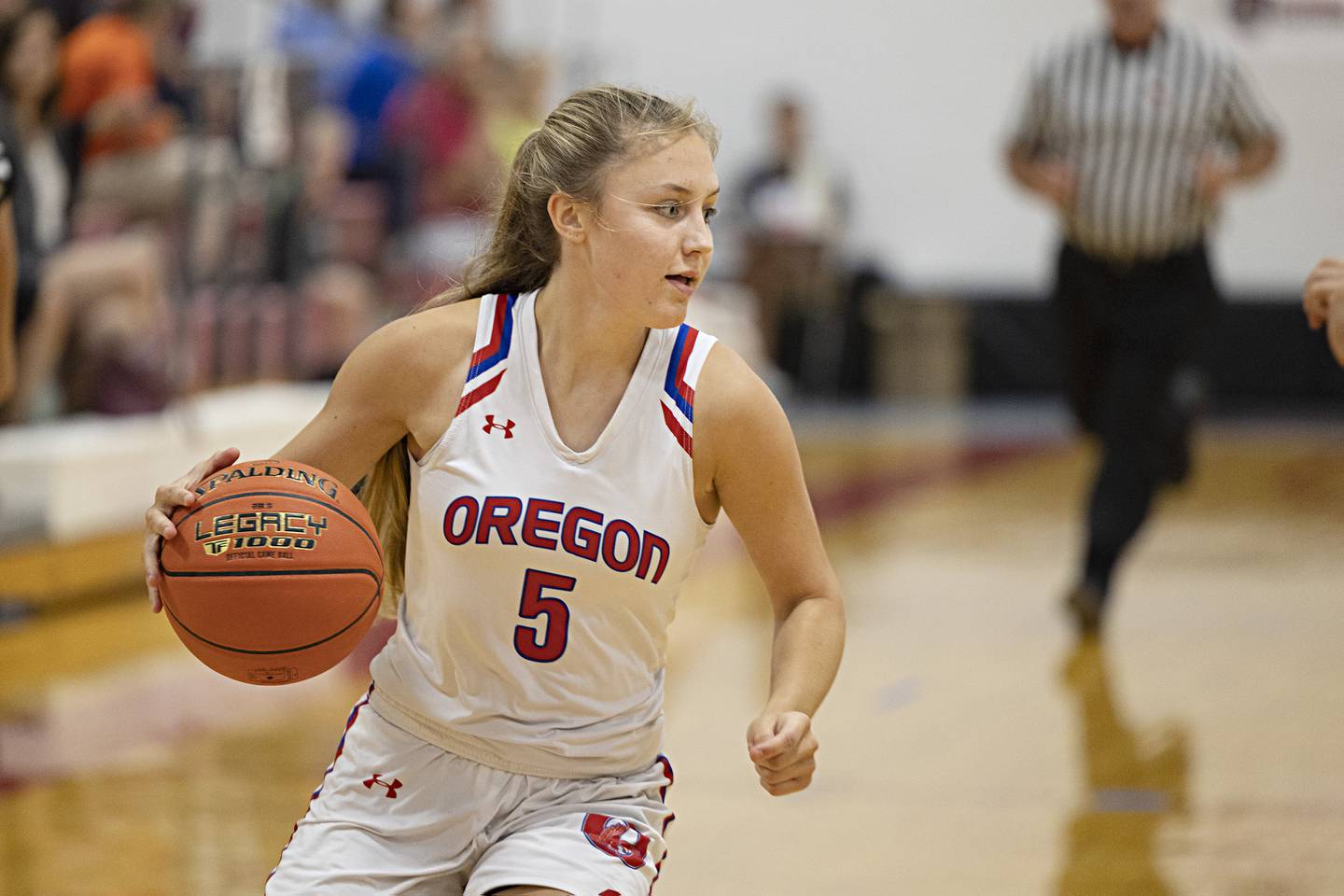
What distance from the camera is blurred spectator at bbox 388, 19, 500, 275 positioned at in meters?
9.77

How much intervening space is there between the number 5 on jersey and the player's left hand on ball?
30cm

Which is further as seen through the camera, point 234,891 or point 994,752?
point 994,752

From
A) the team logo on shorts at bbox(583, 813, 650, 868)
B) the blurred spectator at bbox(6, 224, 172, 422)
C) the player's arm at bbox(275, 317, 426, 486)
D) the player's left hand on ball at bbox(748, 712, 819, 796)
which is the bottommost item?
the blurred spectator at bbox(6, 224, 172, 422)

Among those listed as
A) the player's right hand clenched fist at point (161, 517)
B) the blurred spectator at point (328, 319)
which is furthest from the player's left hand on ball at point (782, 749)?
the blurred spectator at point (328, 319)

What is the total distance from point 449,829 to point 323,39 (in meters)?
7.83

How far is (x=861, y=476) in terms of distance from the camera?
10086mm

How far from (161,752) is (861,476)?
611 cm

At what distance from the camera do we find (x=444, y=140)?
1020 centimetres

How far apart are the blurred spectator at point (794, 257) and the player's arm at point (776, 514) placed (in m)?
11.4

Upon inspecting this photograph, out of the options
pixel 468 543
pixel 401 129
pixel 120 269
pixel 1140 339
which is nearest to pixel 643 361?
pixel 468 543

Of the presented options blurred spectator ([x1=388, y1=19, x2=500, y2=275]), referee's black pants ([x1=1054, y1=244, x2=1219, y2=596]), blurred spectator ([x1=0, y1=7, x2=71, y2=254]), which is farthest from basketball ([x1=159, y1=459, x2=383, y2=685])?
blurred spectator ([x1=388, y1=19, x2=500, y2=275])

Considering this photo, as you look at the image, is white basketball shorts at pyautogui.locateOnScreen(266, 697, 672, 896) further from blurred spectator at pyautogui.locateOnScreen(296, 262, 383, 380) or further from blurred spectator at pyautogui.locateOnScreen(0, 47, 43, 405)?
blurred spectator at pyautogui.locateOnScreen(296, 262, 383, 380)

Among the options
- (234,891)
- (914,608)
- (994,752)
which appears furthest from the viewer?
(914,608)

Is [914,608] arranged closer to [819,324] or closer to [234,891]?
[234,891]
